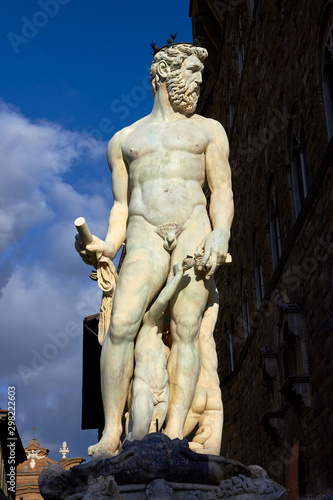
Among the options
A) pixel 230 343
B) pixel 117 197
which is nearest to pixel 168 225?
pixel 117 197

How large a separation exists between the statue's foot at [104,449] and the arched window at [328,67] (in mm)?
7171

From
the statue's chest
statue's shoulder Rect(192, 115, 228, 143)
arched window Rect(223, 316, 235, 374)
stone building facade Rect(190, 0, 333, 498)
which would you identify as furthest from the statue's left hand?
arched window Rect(223, 316, 235, 374)

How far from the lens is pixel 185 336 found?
5125 mm

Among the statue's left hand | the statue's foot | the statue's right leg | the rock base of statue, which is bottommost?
the rock base of statue

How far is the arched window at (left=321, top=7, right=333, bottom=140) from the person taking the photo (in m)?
11.0

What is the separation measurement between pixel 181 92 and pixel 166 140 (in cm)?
47

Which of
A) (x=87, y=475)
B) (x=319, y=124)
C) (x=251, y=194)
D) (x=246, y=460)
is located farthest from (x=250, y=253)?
(x=87, y=475)

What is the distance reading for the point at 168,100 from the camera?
6.00 meters

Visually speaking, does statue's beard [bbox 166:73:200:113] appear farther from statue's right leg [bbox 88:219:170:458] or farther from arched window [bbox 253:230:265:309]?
arched window [bbox 253:230:265:309]

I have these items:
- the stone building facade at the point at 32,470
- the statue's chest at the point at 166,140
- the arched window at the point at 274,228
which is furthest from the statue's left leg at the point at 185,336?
the stone building facade at the point at 32,470

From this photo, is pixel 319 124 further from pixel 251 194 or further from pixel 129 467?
pixel 129 467

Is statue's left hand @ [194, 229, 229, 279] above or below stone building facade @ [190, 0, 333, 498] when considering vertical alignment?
below

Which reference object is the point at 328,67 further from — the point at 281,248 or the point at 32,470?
the point at 32,470

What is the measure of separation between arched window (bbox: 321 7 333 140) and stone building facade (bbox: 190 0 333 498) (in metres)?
0.02
